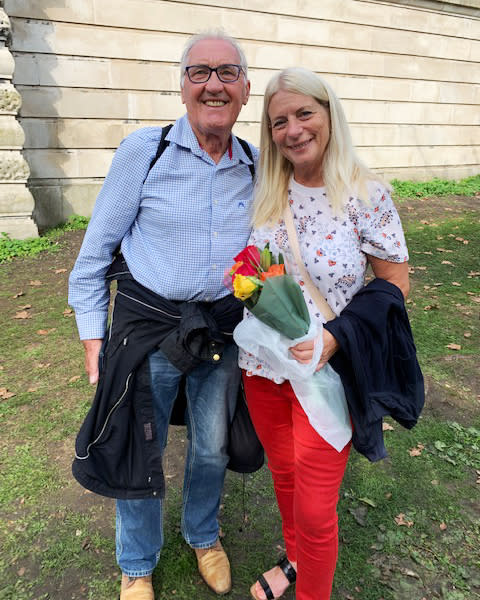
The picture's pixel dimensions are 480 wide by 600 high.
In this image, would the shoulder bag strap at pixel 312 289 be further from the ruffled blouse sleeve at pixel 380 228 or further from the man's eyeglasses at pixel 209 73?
the man's eyeglasses at pixel 209 73

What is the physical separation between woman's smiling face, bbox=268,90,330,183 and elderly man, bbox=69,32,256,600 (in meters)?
0.23

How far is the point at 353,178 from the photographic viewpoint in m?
2.07

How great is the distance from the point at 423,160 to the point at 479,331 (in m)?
8.56

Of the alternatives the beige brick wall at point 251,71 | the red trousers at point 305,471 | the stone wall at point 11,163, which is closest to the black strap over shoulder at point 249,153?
the red trousers at point 305,471

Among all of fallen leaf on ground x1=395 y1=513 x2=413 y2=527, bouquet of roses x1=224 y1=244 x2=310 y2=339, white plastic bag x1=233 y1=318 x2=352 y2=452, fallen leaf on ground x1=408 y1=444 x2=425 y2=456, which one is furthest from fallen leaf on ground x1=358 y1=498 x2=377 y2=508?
bouquet of roses x1=224 y1=244 x2=310 y2=339

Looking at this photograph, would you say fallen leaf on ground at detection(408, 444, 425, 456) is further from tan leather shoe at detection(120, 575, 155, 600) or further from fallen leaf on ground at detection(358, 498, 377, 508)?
tan leather shoe at detection(120, 575, 155, 600)

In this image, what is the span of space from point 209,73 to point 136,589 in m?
2.44

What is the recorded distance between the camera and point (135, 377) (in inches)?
86.8

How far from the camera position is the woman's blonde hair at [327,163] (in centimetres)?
203

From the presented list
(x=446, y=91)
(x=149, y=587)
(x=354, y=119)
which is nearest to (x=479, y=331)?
(x=149, y=587)

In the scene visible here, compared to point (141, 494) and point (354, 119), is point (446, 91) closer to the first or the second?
point (354, 119)

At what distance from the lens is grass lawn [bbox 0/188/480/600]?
2625 millimetres

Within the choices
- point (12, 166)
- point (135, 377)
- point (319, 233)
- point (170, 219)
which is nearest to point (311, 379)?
point (319, 233)

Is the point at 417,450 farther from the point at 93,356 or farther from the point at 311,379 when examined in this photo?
the point at 93,356
